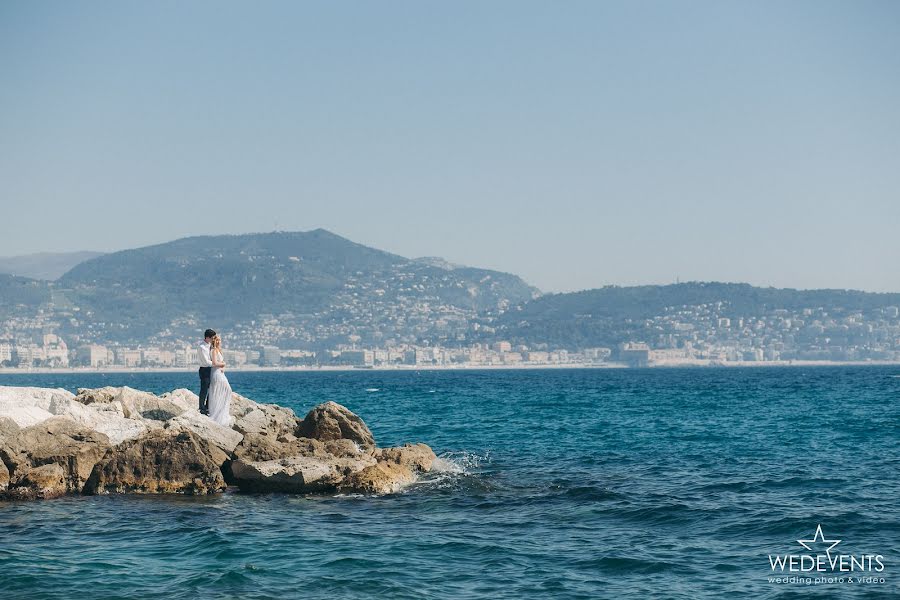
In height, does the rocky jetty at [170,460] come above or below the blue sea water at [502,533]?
above

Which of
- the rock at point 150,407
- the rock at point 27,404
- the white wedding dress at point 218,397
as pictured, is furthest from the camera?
the rock at point 150,407

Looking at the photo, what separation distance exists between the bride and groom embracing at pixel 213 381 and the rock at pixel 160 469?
2.89 m

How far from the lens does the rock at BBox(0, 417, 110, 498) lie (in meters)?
18.9

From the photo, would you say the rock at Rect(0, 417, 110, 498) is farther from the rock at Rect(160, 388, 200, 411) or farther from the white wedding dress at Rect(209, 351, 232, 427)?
the rock at Rect(160, 388, 200, 411)

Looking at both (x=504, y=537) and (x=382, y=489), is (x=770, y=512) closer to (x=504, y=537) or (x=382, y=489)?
(x=504, y=537)

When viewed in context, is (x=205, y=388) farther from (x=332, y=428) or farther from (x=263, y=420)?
(x=332, y=428)

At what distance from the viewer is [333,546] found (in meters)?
14.5

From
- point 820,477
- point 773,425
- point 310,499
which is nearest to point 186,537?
point 310,499

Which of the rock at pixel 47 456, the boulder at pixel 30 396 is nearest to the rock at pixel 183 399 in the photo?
the boulder at pixel 30 396

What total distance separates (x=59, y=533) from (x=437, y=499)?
666 centimetres

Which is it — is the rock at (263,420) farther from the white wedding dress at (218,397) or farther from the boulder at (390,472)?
the boulder at (390,472)

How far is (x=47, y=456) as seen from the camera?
1956 centimetres

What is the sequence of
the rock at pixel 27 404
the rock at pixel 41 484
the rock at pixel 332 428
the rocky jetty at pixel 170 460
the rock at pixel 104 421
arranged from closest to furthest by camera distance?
the rock at pixel 41 484
the rocky jetty at pixel 170 460
the rock at pixel 27 404
the rock at pixel 104 421
the rock at pixel 332 428

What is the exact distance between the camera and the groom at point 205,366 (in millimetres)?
22359
